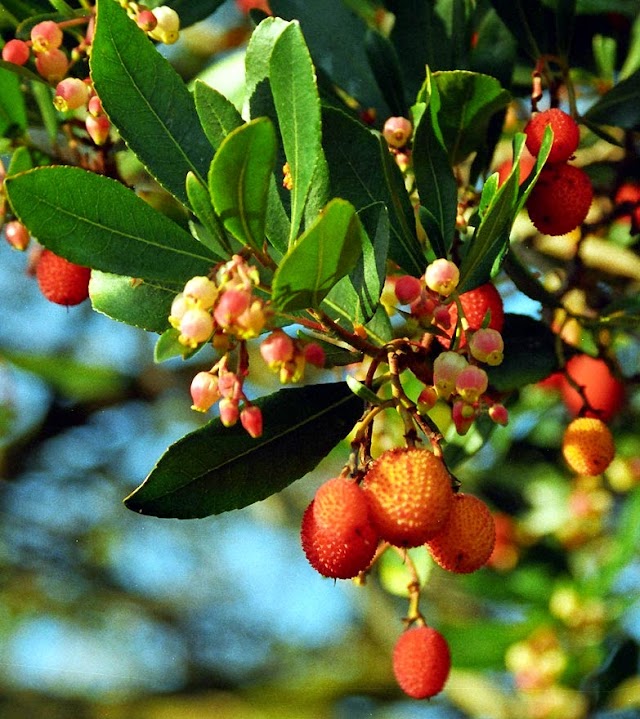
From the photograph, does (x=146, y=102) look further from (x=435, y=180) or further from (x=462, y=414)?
(x=462, y=414)

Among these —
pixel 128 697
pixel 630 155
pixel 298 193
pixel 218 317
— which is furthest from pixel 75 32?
pixel 128 697

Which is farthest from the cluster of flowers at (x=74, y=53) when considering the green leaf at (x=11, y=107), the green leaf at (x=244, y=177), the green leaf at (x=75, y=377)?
the green leaf at (x=75, y=377)

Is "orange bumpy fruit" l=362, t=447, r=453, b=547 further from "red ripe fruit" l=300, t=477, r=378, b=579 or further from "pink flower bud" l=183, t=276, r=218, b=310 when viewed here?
"pink flower bud" l=183, t=276, r=218, b=310

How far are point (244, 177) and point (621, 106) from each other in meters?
0.77

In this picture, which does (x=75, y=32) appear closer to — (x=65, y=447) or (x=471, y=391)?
(x=471, y=391)

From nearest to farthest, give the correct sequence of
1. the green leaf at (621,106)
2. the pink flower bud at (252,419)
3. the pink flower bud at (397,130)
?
the pink flower bud at (252,419) → the pink flower bud at (397,130) → the green leaf at (621,106)

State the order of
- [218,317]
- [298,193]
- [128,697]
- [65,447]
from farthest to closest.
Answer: [128,697] < [65,447] < [298,193] < [218,317]

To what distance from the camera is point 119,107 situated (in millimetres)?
1085


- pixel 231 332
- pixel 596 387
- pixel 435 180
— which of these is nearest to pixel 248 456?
pixel 231 332

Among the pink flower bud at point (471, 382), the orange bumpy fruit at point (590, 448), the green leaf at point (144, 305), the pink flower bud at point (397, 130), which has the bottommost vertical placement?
the orange bumpy fruit at point (590, 448)

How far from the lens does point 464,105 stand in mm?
1264

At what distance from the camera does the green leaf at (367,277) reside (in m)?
1.08

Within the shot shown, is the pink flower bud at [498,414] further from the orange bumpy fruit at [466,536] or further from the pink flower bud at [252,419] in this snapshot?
the pink flower bud at [252,419]

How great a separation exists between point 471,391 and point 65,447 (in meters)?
2.64
